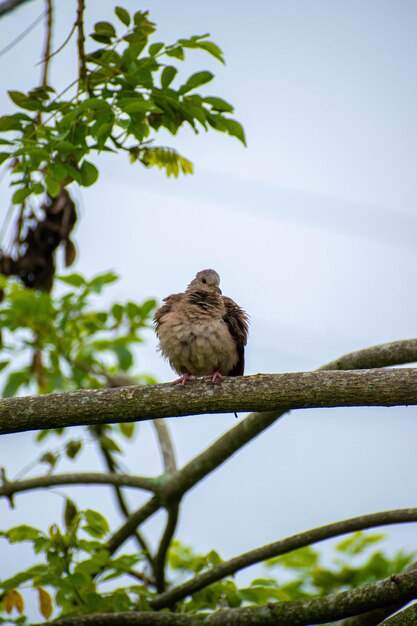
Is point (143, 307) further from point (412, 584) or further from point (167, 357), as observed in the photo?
point (412, 584)

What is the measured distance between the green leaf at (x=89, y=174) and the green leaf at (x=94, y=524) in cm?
180

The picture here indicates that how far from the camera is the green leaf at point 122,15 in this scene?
14.9ft

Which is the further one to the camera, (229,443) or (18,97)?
(229,443)

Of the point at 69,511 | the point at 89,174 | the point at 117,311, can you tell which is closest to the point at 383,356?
the point at 89,174

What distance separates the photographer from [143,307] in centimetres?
654

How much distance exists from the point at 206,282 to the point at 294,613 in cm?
199

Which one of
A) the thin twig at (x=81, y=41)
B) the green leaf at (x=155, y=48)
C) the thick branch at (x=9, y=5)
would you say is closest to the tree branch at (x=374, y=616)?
the green leaf at (x=155, y=48)

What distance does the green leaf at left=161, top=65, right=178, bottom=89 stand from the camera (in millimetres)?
4406

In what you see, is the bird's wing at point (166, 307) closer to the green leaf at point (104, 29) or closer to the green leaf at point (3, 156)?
the green leaf at point (3, 156)

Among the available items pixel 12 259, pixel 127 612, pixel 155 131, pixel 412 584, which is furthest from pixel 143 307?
pixel 412 584

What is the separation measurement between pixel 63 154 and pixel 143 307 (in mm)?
2428

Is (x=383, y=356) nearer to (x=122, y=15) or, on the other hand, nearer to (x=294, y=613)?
(x=294, y=613)

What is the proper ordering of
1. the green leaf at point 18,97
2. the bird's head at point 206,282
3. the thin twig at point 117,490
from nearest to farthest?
the green leaf at point 18,97 → the bird's head at point 206,282 → the thin twig at point 117,490

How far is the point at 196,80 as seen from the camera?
4.46 metres
